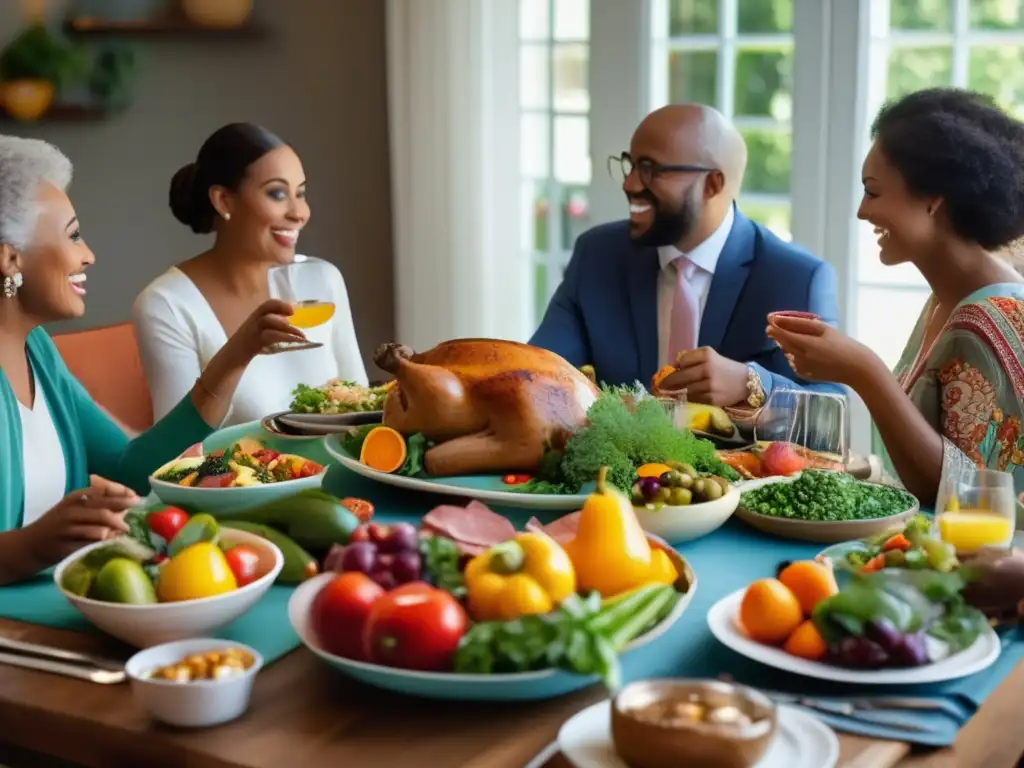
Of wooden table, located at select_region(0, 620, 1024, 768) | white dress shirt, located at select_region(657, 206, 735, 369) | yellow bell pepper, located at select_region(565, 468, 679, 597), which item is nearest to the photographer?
wooden table, located at select_region(0, 620, 1024, 768)

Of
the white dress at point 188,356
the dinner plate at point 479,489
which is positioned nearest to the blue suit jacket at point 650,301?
the white dress at point 188,356

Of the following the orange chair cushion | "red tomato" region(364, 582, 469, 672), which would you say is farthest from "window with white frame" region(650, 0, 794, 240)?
"red tomato" region(364, 582, 469, 672)

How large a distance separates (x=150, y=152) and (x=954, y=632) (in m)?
3.76

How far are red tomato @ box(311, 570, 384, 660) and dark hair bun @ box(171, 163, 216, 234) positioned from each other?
198cm

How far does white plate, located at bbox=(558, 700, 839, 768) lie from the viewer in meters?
1.07

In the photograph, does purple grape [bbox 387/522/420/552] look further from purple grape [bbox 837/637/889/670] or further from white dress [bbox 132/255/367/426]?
white dress [bbox 132/255/367/426]

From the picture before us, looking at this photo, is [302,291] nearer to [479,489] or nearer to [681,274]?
[479,489]

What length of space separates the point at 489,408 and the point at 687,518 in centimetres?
37

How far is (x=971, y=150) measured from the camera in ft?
7.39

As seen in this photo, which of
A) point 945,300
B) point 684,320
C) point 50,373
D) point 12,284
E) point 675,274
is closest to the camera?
point 12,284

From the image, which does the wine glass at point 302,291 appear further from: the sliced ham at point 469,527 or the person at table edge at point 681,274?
the person at table edge at point 681,274

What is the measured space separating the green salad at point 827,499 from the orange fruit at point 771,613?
0.40 metres

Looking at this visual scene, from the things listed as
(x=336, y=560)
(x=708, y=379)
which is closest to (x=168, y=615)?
(x=336, y=560)

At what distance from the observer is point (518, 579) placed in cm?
121
